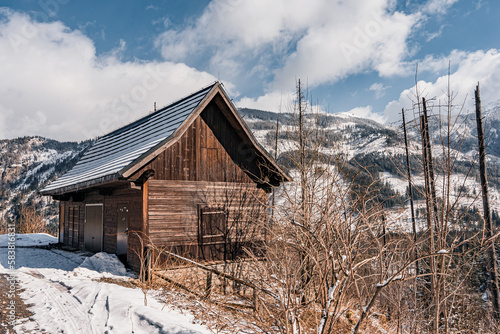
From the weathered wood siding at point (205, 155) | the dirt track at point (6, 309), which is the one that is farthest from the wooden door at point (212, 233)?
the dirt track at point (6, 309)

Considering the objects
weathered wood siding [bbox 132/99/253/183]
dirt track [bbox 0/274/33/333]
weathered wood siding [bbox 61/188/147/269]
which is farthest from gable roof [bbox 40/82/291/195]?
dirt track [bbox 0/274/33/333]

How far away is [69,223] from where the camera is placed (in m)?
18.4

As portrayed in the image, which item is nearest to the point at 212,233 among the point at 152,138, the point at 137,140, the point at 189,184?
the point at 189,184

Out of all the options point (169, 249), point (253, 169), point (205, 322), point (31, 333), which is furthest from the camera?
point (253, 169)

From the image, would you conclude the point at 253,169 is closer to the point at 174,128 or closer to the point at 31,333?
the point at 174,128

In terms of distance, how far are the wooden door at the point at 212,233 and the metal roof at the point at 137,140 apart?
321cm

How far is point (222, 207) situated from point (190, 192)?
1439mm

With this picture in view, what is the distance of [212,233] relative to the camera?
12.2 m

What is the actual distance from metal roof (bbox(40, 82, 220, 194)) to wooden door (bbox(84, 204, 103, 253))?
5.26 feet

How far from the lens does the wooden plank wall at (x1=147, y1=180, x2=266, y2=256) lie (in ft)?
36.5

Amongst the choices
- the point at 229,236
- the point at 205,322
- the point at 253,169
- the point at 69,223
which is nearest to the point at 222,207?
the point at 229,236

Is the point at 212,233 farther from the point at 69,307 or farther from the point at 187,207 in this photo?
the point at 69,307

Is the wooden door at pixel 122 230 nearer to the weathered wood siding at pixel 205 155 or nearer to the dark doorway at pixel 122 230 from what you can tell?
the dark doorway at pixel 122 230

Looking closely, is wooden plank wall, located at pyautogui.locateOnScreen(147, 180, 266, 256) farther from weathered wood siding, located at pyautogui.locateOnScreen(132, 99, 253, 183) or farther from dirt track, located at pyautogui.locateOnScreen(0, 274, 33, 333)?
dirt track, located at pyautogui.locateOnScreen(0, 274, 33, 333)
